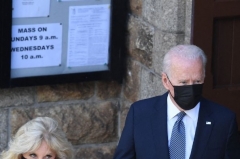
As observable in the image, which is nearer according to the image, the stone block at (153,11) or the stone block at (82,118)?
the stone block at (153,11)

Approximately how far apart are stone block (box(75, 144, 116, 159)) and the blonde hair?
179 cm

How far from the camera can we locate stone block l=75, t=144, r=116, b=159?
6.39 metres

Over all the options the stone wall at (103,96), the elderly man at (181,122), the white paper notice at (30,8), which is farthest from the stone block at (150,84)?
the elderly man at (181,122)

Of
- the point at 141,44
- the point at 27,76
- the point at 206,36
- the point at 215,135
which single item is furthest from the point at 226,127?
the point at 27,76

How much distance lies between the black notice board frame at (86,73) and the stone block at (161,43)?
19.8 inches

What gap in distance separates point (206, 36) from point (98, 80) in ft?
3.33

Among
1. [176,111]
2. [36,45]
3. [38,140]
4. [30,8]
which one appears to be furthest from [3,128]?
[176,111]

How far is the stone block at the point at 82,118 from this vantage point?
618 cm

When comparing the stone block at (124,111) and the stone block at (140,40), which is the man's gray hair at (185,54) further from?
the stone block at (124,111)

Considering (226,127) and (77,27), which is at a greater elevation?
(77,27)

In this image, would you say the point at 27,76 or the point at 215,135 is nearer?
the point at 215,135

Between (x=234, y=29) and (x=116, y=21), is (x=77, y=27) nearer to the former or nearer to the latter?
(x=116, y=21)

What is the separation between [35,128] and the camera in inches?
179

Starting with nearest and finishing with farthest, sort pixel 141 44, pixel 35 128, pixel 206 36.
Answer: pixel 35 128, pixel 206 36, pixel 141 44
